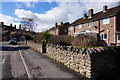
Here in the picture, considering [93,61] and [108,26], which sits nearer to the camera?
[93,61]

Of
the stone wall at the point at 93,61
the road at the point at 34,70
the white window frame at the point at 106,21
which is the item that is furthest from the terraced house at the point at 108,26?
the road at the point at 34,70

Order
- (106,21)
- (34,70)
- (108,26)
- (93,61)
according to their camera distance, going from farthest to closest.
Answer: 1. (106,21)
2. (108,26)
3. (34,70)
4. (93,61)

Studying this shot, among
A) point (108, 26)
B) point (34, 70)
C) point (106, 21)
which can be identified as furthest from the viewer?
point (106, 21)

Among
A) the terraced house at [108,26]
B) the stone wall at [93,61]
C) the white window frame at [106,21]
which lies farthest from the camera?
the white window frame at [106,21]


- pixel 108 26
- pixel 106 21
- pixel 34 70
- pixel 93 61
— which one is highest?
pixel 106 21

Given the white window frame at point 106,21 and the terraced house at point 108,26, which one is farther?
the white window frame at point 106,21

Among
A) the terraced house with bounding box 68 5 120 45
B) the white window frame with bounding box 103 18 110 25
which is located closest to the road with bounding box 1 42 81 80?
the terraced house with bounding box 68 5 120 45

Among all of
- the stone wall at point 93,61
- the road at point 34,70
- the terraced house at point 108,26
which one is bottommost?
the road at point 34,70

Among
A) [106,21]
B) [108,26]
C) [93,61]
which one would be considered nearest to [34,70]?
[93,61]

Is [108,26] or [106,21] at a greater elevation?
[106,21]

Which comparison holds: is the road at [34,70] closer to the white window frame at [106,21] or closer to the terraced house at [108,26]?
the terraced house at [108,26]

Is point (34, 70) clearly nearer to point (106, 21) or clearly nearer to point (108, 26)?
point (108, 26)

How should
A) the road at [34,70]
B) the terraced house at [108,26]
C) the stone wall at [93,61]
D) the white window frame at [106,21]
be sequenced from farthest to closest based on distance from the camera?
the white window frame at [106,21], the terraced house at [108,26], the road at [34,70], the stone wall at [93,61]

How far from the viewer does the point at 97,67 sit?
384 cm
